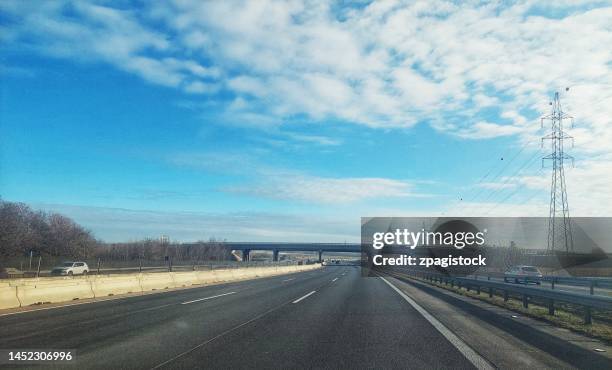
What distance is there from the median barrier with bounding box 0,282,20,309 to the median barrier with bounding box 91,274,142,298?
4.93 m

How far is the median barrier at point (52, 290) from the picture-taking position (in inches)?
609

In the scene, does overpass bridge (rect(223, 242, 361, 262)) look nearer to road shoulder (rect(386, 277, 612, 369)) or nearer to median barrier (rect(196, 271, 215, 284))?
median barrier (rect(196, 271, 215, 284))

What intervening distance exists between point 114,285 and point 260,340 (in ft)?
47.4

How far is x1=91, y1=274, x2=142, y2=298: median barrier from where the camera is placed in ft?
66.2

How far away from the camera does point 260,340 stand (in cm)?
944

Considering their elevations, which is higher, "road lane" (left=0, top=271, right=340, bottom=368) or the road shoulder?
the road shoulder

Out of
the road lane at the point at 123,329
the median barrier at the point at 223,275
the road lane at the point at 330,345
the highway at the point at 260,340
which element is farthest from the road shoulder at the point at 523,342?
the median barrier at the point at 223,275

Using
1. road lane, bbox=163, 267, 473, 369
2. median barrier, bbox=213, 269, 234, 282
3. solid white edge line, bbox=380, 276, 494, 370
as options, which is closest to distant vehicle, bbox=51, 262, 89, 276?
median barrier, bbox=213, 269, 234, 282

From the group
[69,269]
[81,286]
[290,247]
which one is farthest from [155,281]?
[290,247]

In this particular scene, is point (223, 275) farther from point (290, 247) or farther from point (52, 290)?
point (290, 247)

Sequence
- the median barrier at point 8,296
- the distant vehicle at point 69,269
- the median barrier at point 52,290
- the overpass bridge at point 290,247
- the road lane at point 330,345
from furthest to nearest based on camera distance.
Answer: the overpass bridge at point 290,247
the distant vehicle at point 69,269
the median barrier at point 52,290
the median barrier at point 8,296
the road lane at point 330,345

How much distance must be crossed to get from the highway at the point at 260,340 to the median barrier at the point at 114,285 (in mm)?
5239

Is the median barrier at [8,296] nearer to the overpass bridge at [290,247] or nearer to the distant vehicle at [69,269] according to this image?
the distant vehicle at [69,269]

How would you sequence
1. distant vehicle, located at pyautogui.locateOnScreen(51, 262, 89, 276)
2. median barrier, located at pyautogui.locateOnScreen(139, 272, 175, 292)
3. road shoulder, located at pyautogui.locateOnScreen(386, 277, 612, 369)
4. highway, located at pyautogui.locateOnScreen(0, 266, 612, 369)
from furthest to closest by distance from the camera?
distant vehicle, located at pyautogui.locateOnScreen(51, 262, 89, 276), median barrier, located at pyautogui.locateOnScreen(139, 272, 175, 292), road shoulder, located at pyautogui.locateOnScreen(386, 277, 612, 369), highway, located at pyautogui.locateOnScreen(0, 266, 612, 369)
